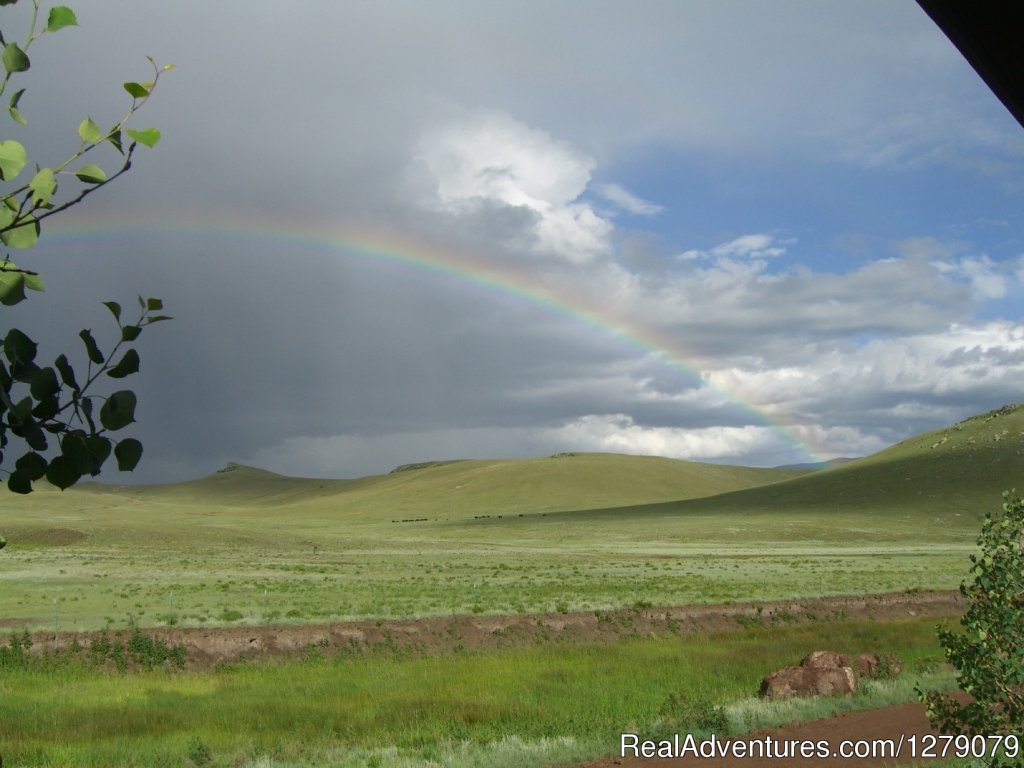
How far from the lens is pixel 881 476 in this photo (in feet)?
529

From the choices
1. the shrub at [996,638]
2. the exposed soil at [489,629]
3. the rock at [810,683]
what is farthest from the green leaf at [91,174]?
the exposed soil at [489,629]

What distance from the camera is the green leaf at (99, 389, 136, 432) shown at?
83.8 inches

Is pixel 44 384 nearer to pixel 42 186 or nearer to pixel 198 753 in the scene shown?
pixel 42 186

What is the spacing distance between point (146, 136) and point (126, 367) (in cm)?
58

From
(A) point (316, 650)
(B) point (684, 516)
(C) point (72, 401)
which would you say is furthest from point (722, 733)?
(B) point (684, 516)

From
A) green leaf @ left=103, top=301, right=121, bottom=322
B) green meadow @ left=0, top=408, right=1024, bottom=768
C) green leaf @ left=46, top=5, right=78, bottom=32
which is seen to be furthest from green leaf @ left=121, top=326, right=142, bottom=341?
green meadow @ left=0, top=408, right=1024, bottom=768

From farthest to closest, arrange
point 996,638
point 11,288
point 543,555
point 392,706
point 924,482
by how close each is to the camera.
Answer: point 924,482, point 543,555, point 392,706, point 996,638, point 11,288

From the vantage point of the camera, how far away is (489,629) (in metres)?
29.8

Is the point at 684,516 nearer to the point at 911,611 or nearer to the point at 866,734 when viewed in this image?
the point at 911,611

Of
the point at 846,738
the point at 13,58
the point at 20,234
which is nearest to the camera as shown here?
the point at 13,58

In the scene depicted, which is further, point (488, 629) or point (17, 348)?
point (488, 629)

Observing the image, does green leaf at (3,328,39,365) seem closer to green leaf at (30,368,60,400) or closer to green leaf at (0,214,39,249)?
green leaf at (30,368,60,400)

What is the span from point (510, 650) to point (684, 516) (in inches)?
4838

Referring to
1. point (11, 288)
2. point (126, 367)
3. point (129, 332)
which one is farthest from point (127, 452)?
point (11, 288)
